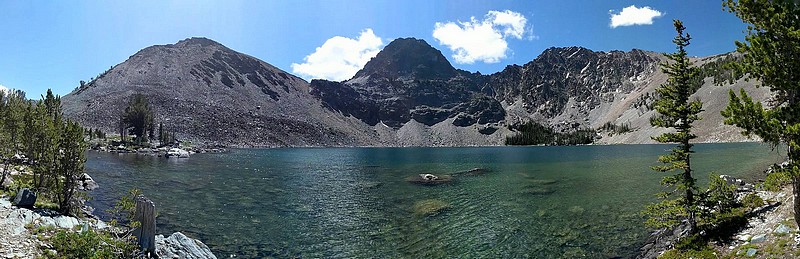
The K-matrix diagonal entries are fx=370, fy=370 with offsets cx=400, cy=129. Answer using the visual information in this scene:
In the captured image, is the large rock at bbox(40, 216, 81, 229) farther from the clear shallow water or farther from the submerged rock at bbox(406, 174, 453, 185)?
the submerged rock at bbox(406, 174, 453, 185)

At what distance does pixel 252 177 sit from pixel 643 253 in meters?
57.9

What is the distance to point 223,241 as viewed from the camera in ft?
84.9

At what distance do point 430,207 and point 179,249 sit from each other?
980 inches

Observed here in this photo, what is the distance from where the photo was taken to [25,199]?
2003 centimetres

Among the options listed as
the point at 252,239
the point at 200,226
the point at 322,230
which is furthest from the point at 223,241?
the point at 322,230

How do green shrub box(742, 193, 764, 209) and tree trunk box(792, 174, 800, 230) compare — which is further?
green shrub box(742, 193, 764, 209)

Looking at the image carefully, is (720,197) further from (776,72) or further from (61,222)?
(61,222)

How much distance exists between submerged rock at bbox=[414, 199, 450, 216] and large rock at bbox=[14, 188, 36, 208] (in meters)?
27.1

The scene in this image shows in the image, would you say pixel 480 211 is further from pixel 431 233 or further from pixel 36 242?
pixel 36 242

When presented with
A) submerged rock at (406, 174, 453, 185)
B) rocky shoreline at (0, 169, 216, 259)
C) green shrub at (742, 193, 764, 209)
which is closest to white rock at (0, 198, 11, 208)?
rocky shoreline at (0, 169, 216, 259)

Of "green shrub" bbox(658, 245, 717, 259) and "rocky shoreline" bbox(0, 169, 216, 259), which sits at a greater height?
"rocky shoreline" bbox(0, 169, 216, 259)

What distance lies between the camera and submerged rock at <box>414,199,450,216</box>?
119 feet

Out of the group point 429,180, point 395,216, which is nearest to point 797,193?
point 395,216

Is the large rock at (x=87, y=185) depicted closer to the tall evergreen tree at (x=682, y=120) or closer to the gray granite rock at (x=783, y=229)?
the tall evergreen tree at (x=682, y=120)
